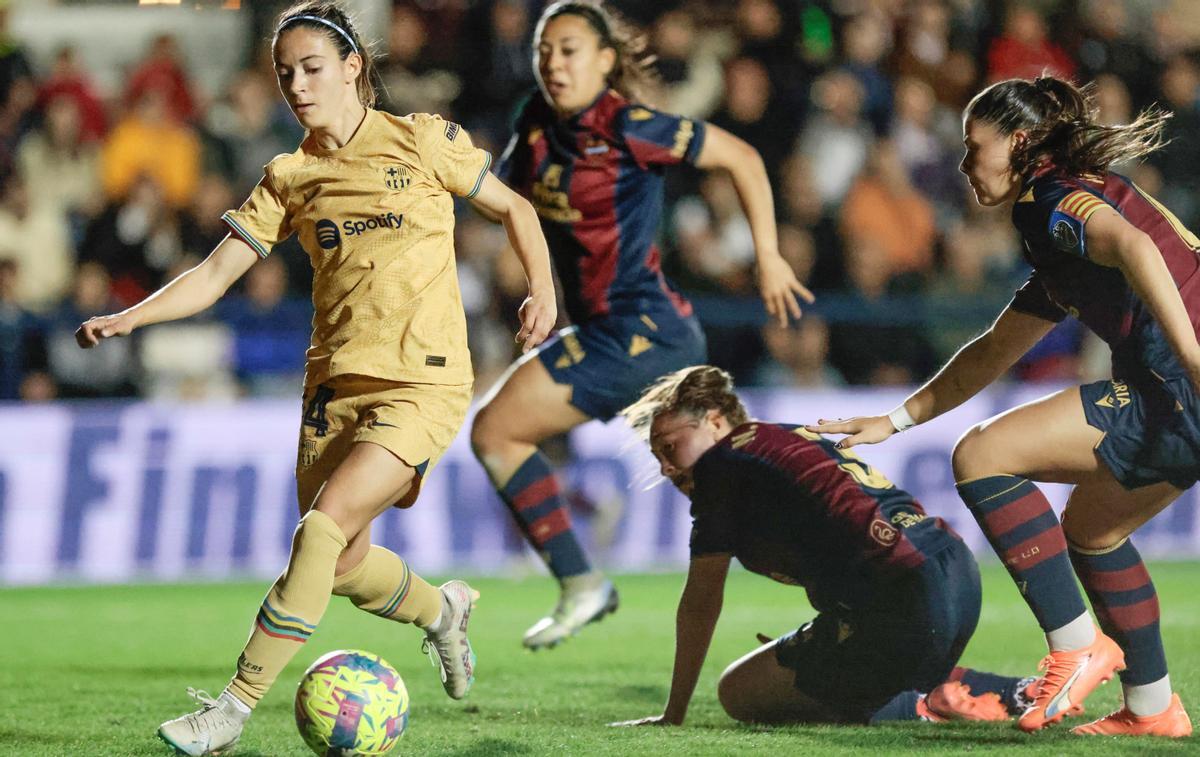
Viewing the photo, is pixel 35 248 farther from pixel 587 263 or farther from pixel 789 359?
pixel 587 263

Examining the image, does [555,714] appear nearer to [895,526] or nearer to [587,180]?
[895,526]

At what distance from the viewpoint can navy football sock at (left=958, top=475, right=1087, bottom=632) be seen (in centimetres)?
466

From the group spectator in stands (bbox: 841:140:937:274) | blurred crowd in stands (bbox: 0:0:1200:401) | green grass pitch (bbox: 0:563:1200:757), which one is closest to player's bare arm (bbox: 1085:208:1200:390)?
green grass pitch (bbox: 0:563:1200:757)

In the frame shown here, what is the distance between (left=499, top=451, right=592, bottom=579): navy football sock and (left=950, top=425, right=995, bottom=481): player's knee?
84.5 inches

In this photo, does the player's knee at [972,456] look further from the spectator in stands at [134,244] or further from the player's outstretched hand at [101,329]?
the spectator in stands at [134,244]

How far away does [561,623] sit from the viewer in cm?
638

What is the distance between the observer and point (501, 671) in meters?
6.59

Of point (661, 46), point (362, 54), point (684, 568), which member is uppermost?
point (661, 46)

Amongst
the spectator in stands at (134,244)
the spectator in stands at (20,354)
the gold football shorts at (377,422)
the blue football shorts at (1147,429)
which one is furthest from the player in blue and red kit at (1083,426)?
the spectator in stands at (134,244)

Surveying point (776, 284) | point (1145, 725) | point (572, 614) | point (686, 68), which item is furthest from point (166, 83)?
point (1145, 725)

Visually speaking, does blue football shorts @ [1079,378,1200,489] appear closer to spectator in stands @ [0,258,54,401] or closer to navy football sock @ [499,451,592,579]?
navy football sock @ [499,451,592,579]

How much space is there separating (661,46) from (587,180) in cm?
593

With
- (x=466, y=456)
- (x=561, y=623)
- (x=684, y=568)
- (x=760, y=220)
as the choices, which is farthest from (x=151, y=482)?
(x=760, y=220)

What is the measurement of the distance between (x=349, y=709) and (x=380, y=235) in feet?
4.48
